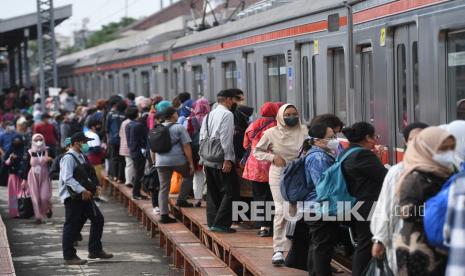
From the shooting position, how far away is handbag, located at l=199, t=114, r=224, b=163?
11.3 m

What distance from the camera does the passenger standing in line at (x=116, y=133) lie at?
58.1 feet

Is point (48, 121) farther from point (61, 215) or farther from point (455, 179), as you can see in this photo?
point (455, 179)

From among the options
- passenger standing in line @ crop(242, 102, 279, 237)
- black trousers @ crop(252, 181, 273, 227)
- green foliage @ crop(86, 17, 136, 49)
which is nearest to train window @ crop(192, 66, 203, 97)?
black trousers @ crop(252, 181, 273, 227)

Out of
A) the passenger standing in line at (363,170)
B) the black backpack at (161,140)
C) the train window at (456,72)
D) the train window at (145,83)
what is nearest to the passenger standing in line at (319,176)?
the passenger standing in line at (363,170)

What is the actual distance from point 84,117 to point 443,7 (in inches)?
558

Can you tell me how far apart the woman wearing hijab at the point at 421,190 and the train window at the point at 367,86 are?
3.69 m

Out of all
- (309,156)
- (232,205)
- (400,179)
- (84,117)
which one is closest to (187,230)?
(232,205)

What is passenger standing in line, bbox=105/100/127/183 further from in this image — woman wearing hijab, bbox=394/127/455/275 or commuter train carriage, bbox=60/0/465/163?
woman wearing hijab, bbox=394/127/455/275

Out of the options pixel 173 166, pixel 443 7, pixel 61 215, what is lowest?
pixel 61 215

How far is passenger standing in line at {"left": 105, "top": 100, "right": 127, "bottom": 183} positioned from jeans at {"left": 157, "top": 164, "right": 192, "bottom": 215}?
→ 4425mm

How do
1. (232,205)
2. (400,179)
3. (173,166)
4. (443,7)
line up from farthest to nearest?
(173,166) < (232,205) < (443,7) < (400,179)

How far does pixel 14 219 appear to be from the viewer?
56.4ft

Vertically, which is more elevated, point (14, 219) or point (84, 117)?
point (84, 117)

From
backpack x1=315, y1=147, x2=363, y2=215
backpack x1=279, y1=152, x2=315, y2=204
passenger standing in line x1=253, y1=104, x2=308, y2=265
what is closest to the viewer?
backpack x1=315, y1=147, x2=363, y2=215
